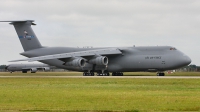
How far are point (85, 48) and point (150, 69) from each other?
11.4 metres

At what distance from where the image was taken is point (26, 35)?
228ft

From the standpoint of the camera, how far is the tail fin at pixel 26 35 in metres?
68.1

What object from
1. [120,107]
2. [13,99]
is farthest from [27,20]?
[120,107]

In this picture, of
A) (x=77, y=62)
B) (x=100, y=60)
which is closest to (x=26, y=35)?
(x=77, y=62)

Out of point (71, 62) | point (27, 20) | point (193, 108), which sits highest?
point (27, 20)

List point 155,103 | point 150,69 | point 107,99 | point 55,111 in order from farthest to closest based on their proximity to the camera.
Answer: point 150,69 < point 107,99 < point 155,103 < point 55,111

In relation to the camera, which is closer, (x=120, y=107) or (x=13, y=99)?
(x=120, y=107)

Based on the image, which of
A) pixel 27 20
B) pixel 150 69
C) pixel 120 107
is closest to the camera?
pixel 120 107

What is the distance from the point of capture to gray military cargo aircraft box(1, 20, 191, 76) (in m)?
61.9

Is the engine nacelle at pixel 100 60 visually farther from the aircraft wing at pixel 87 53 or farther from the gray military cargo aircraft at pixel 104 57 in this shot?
the aircraft wing at pixel 87 53

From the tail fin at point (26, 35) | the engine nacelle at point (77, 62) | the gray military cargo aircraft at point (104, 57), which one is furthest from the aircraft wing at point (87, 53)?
the tail fin at point (26, 35)

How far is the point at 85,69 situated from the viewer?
6762 centimetres

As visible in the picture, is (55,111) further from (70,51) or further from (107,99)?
(70,51)

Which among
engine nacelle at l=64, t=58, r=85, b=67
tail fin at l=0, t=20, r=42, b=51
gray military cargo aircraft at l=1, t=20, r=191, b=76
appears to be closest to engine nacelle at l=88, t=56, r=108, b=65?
gray military cargo aircraft at l=1, t=20, r=191, b=76
